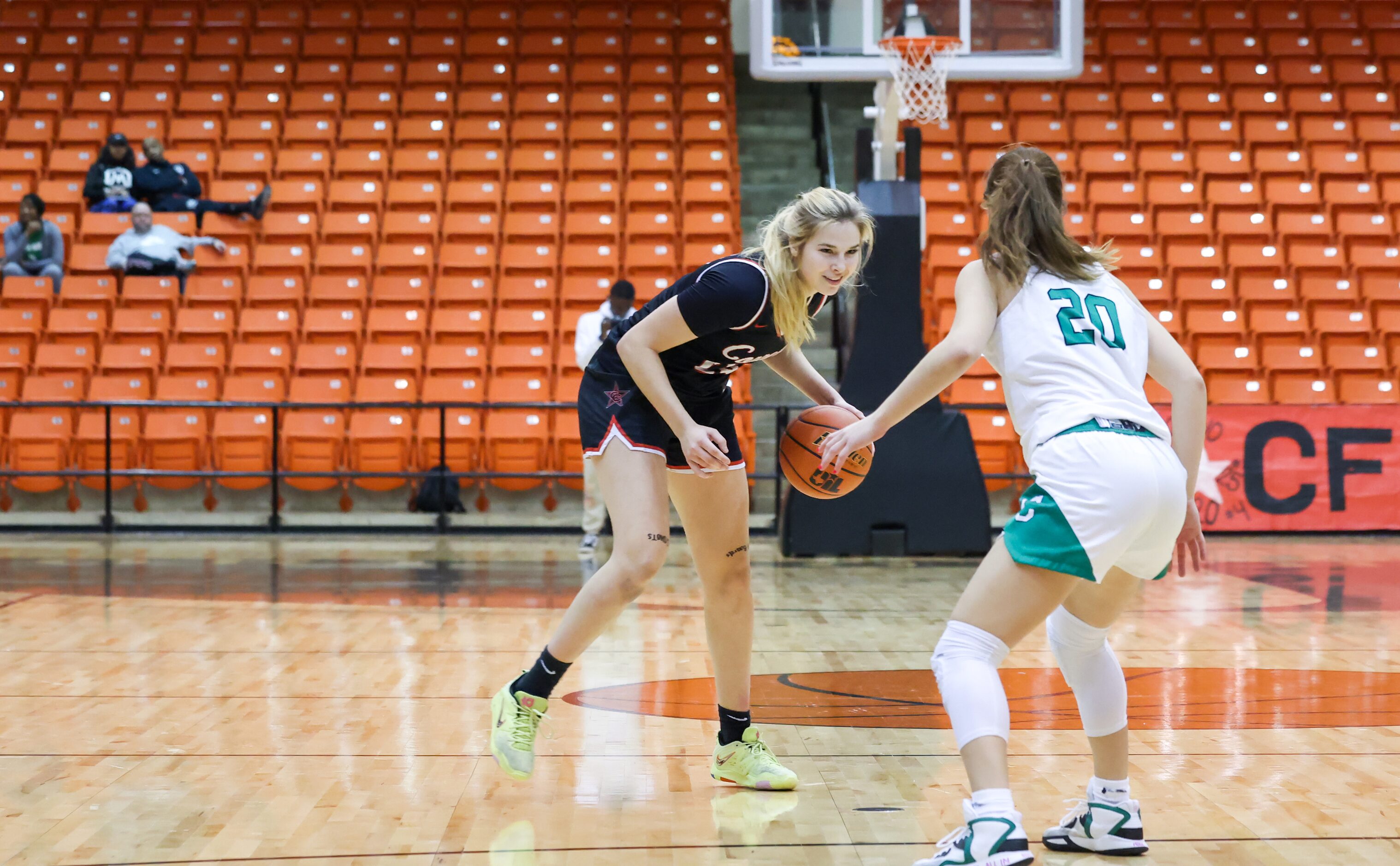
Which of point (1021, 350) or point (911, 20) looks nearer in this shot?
point (1021, 350)

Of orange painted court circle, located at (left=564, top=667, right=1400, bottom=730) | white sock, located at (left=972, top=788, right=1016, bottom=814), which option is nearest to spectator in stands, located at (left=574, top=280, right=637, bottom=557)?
orange painted court circle, located at (left=564, top=667, right=1400, bottom=730)

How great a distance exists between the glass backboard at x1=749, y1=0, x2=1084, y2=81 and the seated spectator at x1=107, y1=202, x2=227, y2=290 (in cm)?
563

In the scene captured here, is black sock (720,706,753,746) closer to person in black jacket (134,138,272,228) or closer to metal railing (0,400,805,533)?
metal railing (0,400,805,533)

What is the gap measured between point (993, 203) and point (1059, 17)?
646 cm

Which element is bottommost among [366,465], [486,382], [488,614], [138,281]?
[488,614]

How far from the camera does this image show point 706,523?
3295mm

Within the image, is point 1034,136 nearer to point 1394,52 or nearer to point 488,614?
point 1394,52

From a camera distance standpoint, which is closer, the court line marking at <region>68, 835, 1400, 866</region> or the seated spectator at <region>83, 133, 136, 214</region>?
the court line marking at <region>68, 835, 1400, 866</region>

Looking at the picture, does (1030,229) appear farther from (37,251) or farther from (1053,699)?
(37,251)

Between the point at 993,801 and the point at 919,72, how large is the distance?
6.58 metres

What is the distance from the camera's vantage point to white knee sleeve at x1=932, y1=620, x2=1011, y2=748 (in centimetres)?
245

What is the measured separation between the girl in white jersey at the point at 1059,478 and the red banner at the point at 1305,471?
273 inches

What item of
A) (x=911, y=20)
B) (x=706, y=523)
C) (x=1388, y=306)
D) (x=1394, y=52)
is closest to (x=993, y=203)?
(x=706, y=523)

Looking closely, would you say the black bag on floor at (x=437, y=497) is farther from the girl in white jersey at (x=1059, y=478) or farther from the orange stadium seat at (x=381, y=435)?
the girl in white jersey at (x=1059, y=478)
